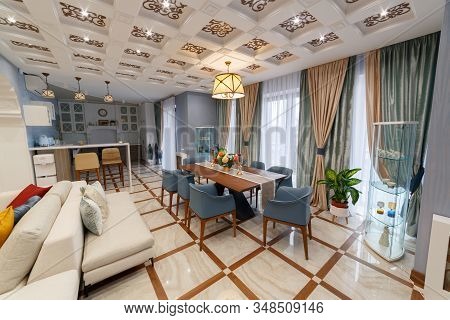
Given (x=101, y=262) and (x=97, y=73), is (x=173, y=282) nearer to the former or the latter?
(x=101, y=262)

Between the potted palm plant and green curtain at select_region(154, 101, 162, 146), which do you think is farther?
green curtain at select_region(154, 101, 162, 146)

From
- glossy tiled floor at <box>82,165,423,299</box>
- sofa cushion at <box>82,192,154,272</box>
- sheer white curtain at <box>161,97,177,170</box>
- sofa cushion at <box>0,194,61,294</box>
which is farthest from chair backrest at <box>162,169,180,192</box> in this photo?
sheer white curtain at <box>161,97,177,170</box>

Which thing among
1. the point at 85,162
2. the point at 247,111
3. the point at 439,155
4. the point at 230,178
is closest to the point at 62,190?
the point at 230,178

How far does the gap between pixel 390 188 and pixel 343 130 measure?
4.17 ft

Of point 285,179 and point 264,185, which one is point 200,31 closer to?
point 264,185

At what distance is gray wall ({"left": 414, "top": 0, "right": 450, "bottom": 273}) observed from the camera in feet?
4.94

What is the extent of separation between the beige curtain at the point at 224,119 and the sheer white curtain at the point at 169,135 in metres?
1.70

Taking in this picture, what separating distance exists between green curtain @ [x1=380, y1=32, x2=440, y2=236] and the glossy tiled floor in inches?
44.3

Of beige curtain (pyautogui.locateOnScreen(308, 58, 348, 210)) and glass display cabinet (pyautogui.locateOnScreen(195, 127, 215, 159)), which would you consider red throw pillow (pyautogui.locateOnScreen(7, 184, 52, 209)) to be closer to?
glass display cabinet (pyautogui.locateOnScreen(195, 127, 215, 159))

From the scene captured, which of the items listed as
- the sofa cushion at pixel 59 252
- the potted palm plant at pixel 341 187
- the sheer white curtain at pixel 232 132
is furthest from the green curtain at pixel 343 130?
the sofa cushion at pixel 59 252

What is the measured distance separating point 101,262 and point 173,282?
668 mm

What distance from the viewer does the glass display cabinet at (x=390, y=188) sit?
6.97ft

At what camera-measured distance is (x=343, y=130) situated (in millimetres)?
3189
